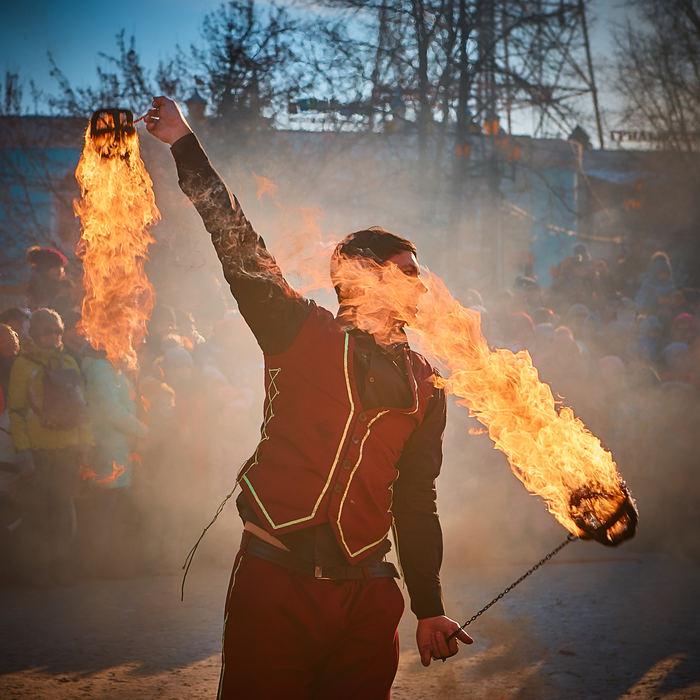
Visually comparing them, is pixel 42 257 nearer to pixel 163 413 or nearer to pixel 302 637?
pixel 163 413

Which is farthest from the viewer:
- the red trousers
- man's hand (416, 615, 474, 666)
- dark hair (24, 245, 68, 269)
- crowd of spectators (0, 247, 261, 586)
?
dark hair (24, 245, 68, 269)

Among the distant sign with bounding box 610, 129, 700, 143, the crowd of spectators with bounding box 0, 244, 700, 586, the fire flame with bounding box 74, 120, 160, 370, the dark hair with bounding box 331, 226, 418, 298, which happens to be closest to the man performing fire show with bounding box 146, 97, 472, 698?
the dark hair with bounding box 331, 226, 418, 298

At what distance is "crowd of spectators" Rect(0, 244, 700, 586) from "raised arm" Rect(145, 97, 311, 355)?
3935 millimetres

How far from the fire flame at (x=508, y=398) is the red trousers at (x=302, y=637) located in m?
0.74

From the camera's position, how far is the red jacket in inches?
91.4

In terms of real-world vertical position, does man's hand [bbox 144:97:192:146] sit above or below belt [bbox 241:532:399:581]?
above

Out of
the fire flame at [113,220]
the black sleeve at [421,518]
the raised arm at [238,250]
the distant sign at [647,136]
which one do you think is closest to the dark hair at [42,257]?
the fire flame at [113,220]

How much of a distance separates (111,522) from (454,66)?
8.07 m

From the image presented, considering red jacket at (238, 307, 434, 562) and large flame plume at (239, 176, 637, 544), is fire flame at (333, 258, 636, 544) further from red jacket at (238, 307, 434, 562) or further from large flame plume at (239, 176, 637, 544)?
red jacket at (238, 307, 434, 562)

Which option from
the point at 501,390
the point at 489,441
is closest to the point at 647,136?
the point at 489,441

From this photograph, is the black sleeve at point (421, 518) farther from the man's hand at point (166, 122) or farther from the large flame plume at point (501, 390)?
the man's hand at point (166, 122)

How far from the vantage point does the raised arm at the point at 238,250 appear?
7.55 ft

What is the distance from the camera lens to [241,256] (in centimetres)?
231

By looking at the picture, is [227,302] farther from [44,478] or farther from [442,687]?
[442,687]
